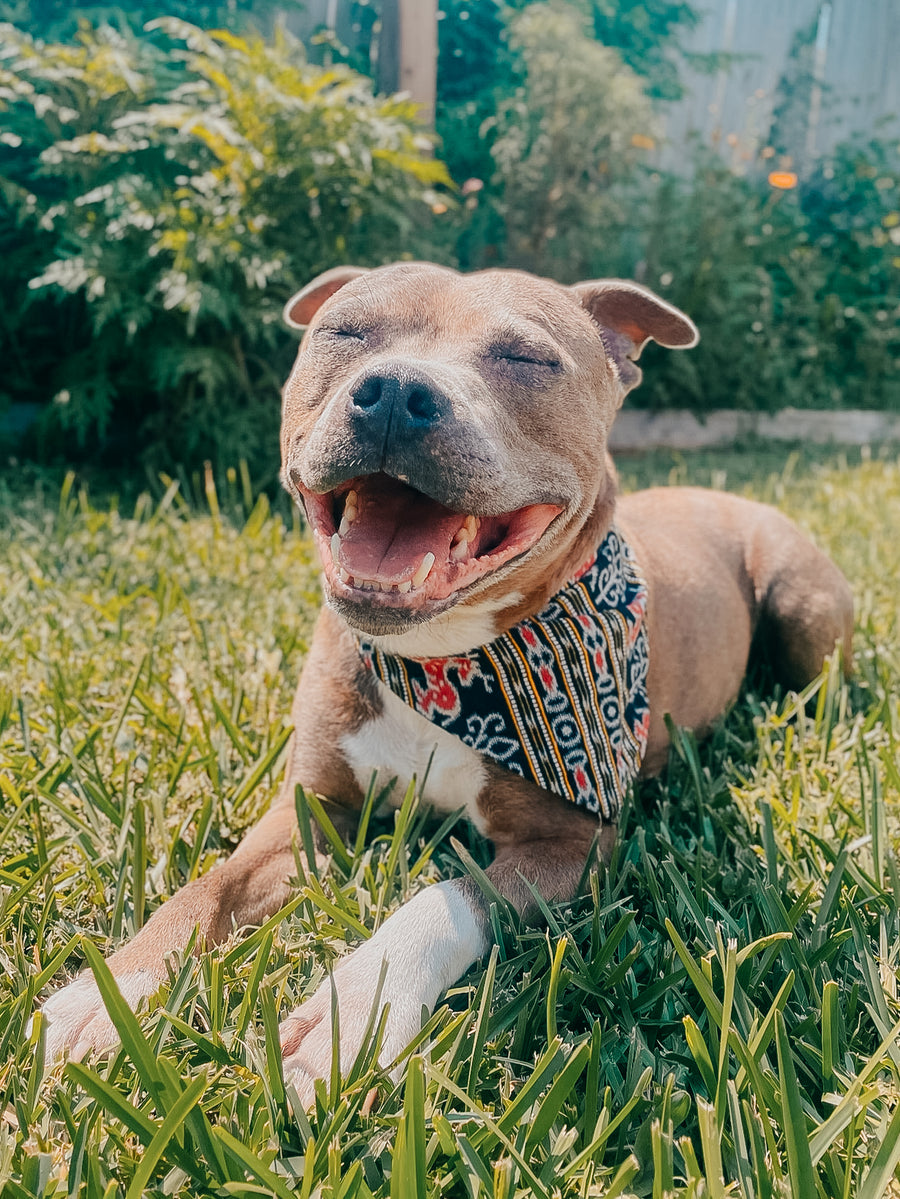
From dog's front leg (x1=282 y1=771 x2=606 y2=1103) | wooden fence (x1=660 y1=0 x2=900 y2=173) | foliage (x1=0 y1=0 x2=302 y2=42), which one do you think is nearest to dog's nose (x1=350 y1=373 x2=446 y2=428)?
dog's front leg (x1=282 y1=771 x2=606 y2=1103)

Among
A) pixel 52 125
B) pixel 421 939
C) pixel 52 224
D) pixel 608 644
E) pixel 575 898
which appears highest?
pixel 52 125

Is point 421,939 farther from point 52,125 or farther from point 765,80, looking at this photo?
point 765,80

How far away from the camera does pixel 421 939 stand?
175 centimetres

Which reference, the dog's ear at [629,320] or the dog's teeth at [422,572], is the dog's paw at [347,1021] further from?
the dog's ear at [629,320]

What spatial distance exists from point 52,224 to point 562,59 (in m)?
3.96

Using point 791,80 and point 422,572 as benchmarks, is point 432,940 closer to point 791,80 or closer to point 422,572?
point 422,572

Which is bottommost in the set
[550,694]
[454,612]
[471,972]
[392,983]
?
[471,972]

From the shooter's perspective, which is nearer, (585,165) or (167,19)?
(167,19)

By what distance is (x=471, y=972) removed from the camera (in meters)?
1.84

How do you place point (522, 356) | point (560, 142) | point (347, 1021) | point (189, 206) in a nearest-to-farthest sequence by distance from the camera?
1. point (347, 1021)
2. point (522, 356)
3. point (189, 206)
4. point (560, 142)

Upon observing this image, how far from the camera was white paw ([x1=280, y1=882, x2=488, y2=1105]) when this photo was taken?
1554mm

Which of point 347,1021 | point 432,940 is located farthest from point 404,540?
point 347,1021

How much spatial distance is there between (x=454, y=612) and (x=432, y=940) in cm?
72

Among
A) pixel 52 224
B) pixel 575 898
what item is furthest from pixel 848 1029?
pixel 52 224
